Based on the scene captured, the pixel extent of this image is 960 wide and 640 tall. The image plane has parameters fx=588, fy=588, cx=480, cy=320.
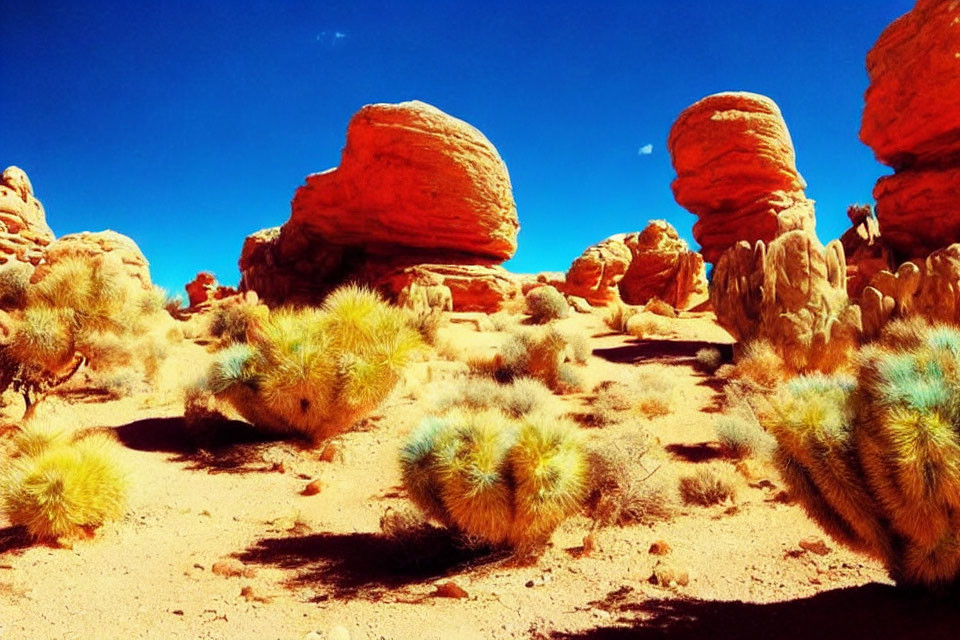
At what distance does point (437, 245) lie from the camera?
832 inches

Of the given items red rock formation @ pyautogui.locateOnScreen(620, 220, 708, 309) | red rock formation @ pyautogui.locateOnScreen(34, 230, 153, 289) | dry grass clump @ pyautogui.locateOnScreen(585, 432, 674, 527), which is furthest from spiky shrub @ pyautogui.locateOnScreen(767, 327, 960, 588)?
red rock formation @ pyautogui.locateOnScreen(620, 220, 708, 309)

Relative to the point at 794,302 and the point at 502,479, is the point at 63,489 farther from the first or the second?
the point at 794,302

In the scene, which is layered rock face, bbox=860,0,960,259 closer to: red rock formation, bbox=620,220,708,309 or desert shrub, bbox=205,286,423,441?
red rock formation, bbox=620,220,708,309

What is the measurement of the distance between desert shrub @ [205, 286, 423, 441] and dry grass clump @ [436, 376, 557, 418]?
1.16 metres

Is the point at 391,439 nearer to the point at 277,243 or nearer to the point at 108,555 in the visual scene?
the point at 108,555

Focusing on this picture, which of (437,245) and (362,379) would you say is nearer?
(362,379)

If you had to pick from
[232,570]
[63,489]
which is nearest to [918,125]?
[232,570]

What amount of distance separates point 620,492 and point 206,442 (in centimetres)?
691

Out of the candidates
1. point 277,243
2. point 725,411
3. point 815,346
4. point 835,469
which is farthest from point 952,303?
point 277,243

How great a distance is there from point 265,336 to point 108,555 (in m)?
4.23

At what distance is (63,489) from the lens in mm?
6086

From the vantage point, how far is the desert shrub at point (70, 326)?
9.05 m

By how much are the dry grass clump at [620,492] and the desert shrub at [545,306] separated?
12.4 m

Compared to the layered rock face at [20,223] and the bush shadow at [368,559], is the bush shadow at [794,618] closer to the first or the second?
the bush shadow at [368,559]
